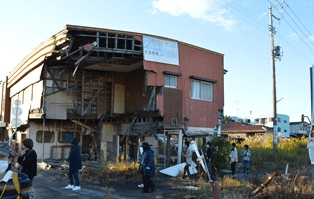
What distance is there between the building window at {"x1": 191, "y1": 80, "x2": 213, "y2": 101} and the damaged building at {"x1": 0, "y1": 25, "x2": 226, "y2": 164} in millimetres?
62

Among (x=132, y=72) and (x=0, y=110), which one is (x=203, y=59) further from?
(x=0, y=110)

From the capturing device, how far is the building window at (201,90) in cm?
2097

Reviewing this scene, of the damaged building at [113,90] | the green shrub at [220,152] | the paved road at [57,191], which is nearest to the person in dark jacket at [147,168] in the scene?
the paved road at [57,191]

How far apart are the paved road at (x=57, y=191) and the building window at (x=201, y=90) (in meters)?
9.88

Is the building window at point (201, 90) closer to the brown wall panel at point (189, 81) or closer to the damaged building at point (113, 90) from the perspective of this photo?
the damaged building at point (113, 90)

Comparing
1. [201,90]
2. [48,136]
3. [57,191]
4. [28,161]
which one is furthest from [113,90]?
[28,161]

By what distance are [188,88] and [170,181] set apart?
7.47m

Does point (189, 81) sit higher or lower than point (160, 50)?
lower

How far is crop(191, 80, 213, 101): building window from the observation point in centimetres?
2097

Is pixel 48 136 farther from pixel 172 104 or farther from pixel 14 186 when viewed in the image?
pixel 14 186

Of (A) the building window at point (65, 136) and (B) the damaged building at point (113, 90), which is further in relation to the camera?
(A) the building window at point (65, 136)

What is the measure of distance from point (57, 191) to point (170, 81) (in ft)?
A: 32.9

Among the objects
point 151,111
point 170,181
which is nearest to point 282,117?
point 151,111

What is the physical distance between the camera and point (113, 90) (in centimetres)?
2328
